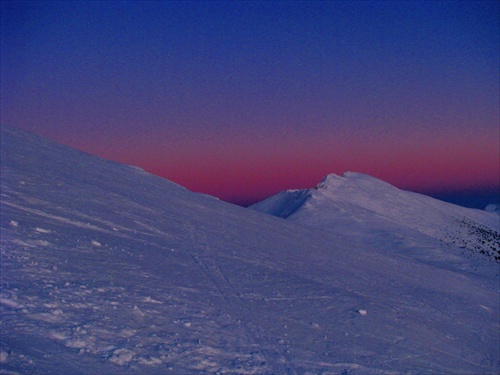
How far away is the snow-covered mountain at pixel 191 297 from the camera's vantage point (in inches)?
210

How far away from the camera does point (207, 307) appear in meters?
7.18

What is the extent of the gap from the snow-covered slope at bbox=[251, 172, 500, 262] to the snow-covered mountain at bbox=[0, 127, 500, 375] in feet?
36.4

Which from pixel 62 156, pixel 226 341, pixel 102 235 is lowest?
pixel 226 341

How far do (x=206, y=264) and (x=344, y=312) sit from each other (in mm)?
3191

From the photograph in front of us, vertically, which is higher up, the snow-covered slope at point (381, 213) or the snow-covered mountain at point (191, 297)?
the snow-covered slope at point (381, 213)

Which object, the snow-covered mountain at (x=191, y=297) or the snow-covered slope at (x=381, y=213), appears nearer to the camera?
the snow-covered mountain at (x=191, y=297)

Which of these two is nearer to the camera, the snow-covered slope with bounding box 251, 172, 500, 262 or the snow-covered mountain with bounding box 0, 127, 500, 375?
the snow-covered mountain with bounding box 0, 127, 500, 375

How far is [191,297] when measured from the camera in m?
7.44

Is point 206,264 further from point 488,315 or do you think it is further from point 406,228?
point 406,228

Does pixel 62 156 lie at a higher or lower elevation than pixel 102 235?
higher

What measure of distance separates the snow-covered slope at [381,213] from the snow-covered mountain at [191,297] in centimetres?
1109

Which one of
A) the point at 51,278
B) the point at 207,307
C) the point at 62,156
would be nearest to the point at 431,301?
the point at 207,307

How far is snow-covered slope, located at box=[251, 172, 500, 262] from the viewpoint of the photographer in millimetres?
27344

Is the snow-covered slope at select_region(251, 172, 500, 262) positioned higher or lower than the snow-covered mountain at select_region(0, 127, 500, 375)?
higher
